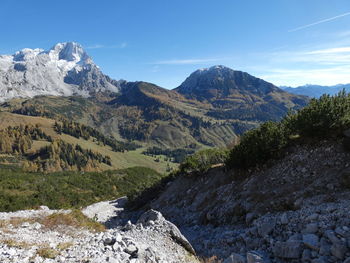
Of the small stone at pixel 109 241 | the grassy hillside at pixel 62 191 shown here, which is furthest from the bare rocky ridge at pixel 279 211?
the grassy hillside at pixel 62 191

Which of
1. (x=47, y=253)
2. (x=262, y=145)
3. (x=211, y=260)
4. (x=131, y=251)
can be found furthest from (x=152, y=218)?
(x=262, y=145)

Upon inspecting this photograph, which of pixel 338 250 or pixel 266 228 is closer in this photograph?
pixel 338 250

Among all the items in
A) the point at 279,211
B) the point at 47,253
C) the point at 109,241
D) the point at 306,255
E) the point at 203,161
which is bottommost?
the point at 203,161

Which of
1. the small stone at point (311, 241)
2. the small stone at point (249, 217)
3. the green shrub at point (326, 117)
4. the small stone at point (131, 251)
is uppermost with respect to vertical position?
the green shrub at point (326, 117)

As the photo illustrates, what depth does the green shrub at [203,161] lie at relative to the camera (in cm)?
3678

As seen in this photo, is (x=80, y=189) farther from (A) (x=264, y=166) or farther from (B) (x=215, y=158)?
(A) (x=264, y=166)

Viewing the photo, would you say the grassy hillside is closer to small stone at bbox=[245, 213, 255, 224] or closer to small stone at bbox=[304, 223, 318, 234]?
small stone at bbox=[245, 213, 255, 224]

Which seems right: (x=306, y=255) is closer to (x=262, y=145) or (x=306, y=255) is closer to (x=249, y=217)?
(x=249, y=217)

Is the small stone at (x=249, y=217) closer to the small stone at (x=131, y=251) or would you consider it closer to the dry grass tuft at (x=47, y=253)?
the small stone at (x=131, y=251)

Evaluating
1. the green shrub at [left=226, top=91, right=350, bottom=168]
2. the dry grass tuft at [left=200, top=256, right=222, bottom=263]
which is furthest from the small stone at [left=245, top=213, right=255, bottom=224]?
the green shrub at [left=226, top=91, right=350, bottom=168]

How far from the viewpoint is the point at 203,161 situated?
38094 millimetres

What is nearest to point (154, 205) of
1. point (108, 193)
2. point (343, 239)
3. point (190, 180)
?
point (190, 180)

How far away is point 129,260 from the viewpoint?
11391 mm

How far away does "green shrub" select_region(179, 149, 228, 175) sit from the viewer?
36781mm
